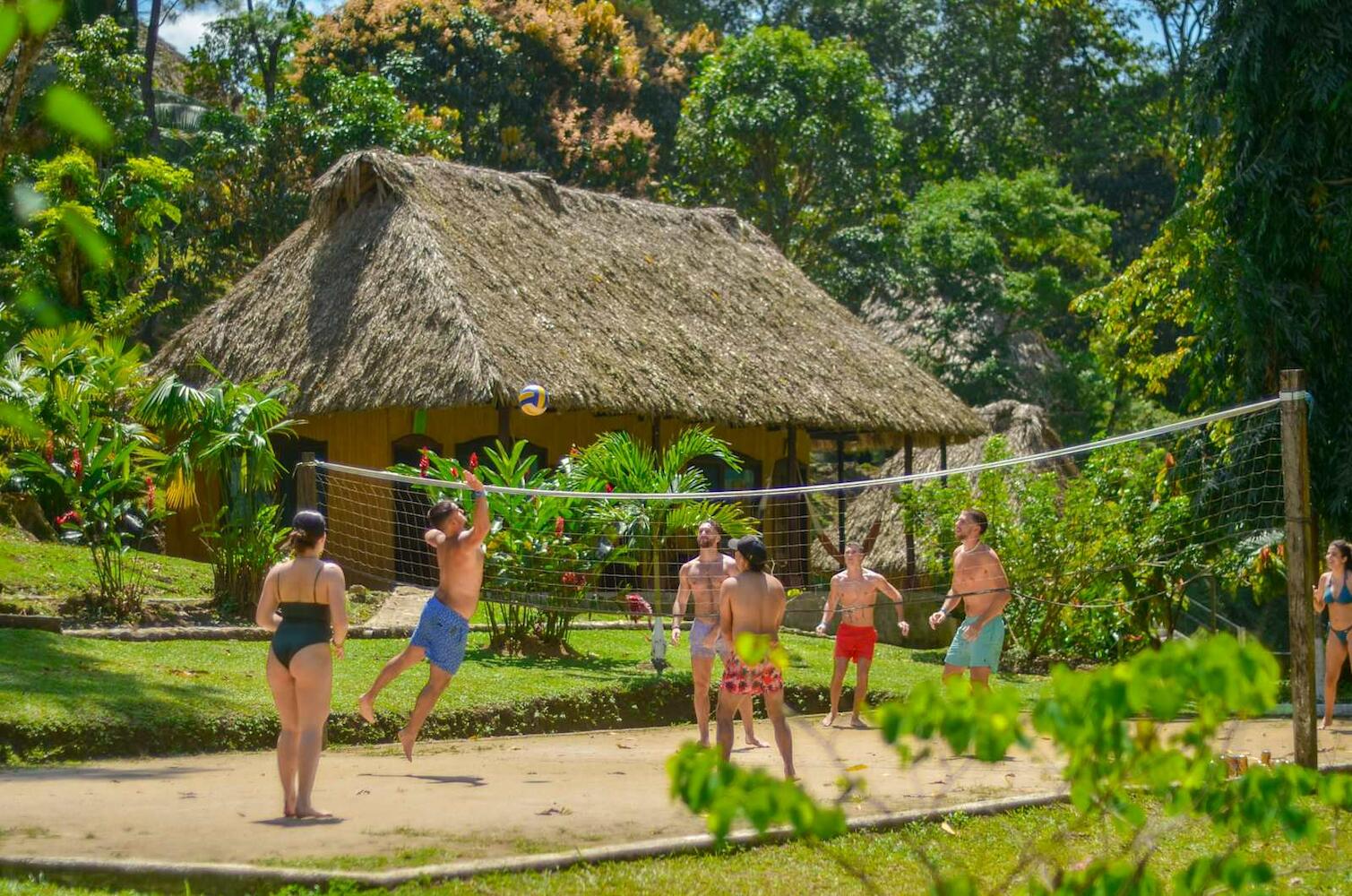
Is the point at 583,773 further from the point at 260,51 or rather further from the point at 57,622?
the point at 260,51

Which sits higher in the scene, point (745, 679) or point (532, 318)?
point (532, 318)

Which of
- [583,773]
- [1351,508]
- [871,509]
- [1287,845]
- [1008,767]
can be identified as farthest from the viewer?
[871,509]

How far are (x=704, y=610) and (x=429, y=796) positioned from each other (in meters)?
2.95

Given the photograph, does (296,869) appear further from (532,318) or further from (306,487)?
(532,318)

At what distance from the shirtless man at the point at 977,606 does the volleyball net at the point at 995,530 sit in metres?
1.87

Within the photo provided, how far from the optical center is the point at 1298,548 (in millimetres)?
9312

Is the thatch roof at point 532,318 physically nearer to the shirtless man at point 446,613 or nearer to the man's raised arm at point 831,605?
the man's raised arm at point 831,605

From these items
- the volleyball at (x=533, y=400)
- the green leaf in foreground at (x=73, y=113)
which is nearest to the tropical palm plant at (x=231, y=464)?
the volleyball at (x=533, y=400)

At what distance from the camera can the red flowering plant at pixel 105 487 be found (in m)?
14.5

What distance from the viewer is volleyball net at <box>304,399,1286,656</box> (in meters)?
14.4

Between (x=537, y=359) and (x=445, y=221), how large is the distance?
299cm

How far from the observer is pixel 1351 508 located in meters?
15.0

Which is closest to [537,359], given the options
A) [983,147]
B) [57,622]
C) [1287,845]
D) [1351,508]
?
[57,622]

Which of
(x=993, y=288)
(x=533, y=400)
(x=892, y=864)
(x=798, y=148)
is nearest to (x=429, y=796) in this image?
(x=892, y=864)
